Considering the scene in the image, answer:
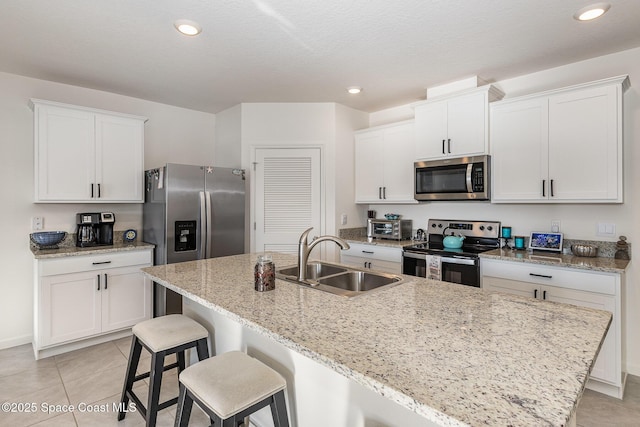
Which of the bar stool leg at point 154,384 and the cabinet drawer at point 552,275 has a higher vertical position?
the cabinet drawer at point 552,275

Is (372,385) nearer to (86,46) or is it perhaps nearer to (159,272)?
(159,272)

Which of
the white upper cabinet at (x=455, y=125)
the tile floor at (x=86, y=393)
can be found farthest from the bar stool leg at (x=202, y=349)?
the white upper cabinet at (x=455, y=125)

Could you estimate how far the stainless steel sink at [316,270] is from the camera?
2.11 metres

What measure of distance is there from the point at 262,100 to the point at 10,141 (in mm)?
2460

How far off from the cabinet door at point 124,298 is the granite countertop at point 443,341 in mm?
1890

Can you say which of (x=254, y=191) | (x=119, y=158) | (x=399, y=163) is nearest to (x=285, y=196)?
(x=254, y=191)

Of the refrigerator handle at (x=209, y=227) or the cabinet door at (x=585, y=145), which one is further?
the refrigerator handle at (x=209, y=227)

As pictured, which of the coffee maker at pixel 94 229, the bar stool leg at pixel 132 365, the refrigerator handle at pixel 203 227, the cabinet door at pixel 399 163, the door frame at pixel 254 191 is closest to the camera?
the bar stool leg at pixel 132 365

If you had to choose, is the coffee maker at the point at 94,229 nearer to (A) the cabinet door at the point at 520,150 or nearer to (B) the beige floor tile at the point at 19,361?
(B) the beige floor tile at the point at 19,361

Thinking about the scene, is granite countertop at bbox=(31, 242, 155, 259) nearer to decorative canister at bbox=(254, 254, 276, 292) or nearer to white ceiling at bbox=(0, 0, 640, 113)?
white ceiling at bbox=(0, 0, 640, 113)

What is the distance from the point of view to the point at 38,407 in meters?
2.16

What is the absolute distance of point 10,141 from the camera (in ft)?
10.0

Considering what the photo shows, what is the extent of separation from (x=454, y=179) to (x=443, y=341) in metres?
2.52

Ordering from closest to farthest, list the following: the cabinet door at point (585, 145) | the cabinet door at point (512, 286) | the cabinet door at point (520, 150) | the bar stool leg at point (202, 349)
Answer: the bar stool leg at point (202, 349), the cabinet door at point (585, 145), the cabinet door at point (512, 286), the cabinet door at point (520, 150)
